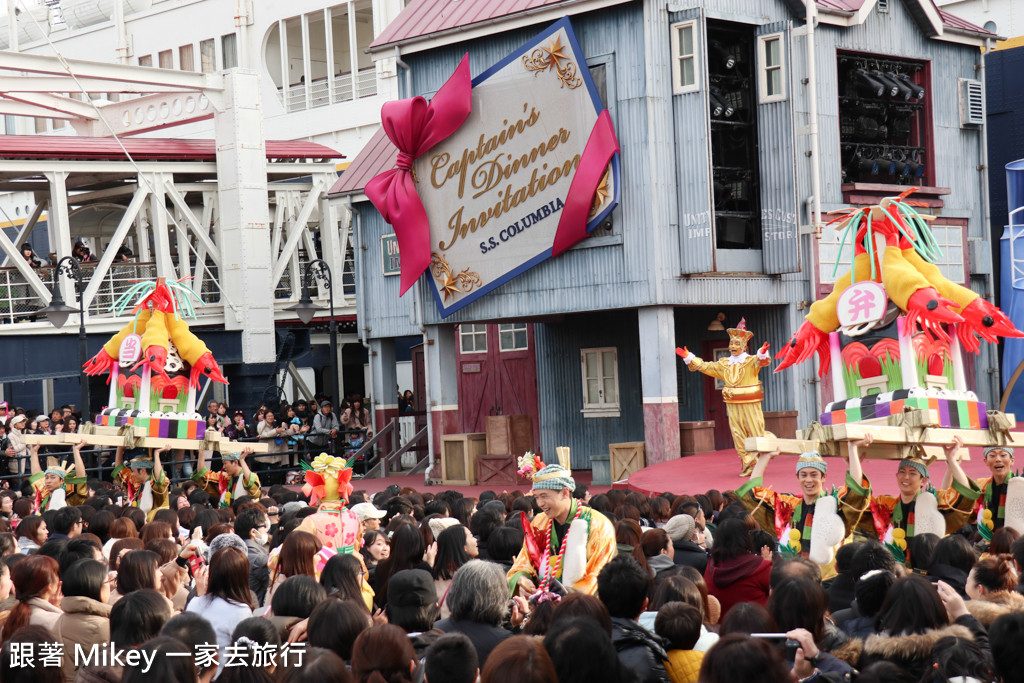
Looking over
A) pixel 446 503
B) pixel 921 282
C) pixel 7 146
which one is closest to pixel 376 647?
pixel 446 503

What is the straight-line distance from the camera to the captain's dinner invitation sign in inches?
775

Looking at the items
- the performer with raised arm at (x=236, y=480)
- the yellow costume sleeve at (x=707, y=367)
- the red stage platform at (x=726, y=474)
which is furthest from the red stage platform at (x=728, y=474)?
the performer with raised arm at (x=236, y=480)

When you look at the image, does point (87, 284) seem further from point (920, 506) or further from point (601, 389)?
point (920, 506)

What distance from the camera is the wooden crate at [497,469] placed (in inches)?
872

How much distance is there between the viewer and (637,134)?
1933cm

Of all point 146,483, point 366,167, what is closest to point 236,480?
point 146,483

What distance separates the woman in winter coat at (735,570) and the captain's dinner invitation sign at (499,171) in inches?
506

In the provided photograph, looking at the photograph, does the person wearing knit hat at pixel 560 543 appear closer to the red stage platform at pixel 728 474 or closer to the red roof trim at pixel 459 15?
the red stage platform at pixel 728 474

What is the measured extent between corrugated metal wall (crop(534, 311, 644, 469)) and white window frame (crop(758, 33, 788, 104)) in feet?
14.6

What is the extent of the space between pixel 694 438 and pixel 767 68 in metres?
5.81

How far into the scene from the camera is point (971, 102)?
22.2 meters

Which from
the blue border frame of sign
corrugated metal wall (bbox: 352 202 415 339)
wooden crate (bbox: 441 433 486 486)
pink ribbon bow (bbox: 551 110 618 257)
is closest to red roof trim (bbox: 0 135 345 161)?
corrugated metal wall (bbox: 352 202 415 339)

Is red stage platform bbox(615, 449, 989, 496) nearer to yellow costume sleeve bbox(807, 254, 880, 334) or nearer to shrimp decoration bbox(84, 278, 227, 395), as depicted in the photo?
yellow costume sleeve bbox(807, 254, 880, 334)

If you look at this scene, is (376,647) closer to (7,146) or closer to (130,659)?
(130,659)
